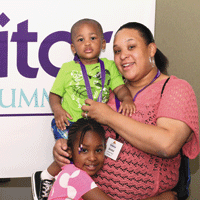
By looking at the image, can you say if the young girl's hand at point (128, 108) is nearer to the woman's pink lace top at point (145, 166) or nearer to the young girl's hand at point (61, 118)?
the woman's pink lace top at point (145, 166)

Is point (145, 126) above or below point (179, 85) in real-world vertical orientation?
below

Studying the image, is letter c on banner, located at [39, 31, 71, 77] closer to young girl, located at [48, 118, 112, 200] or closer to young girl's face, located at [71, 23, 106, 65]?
young girl's face, located at [71, 23, 106, 65]

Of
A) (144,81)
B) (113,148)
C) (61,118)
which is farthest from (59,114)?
(144,81)

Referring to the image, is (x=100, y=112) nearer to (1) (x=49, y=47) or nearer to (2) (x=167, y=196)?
(2) (x=167, y=196)

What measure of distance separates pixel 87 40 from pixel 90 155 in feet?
2.61

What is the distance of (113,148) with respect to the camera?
1489mm

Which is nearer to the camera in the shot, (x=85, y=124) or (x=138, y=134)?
(x=138, y=134)

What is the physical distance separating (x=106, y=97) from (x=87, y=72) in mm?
219

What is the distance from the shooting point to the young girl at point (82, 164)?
4.26ft

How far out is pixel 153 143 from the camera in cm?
127

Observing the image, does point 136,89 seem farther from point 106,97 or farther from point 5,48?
point 5,48

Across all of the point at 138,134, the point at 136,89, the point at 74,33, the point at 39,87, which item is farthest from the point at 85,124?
the point at 39,87


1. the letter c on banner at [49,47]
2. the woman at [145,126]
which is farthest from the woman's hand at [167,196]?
the letter c on banner at [49,47]

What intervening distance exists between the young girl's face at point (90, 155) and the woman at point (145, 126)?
94 millimetres
